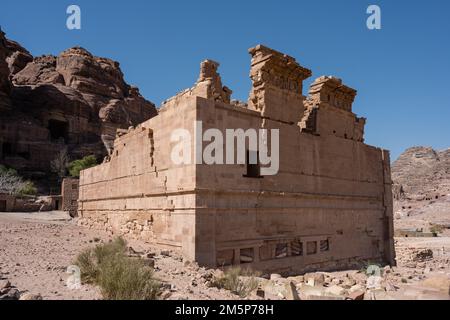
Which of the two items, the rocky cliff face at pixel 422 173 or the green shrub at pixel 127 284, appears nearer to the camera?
the green shrub at pixel 127 284

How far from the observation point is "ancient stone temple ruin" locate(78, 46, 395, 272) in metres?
9.00

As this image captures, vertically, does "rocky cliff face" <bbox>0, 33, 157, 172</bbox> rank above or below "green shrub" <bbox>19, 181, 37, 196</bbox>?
above

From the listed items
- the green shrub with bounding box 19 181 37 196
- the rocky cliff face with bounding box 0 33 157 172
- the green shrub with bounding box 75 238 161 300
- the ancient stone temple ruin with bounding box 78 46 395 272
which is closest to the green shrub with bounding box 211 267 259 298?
the ancient stone temple ruin with bounding box 78 46 395 272

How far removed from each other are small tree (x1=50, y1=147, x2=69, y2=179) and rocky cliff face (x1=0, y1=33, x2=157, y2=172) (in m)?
0.91

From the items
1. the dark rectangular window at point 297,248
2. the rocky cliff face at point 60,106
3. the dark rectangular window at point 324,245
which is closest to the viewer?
the dark rectangular window at point 297,248

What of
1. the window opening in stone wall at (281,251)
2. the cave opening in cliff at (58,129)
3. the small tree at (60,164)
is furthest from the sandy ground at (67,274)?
the cave opening in cliff at (58,129)

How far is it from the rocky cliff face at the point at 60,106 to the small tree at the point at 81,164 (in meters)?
2.74

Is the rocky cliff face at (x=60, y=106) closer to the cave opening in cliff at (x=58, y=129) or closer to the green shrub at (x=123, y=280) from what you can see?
the cave opening in cliff at (x=58, y=129)

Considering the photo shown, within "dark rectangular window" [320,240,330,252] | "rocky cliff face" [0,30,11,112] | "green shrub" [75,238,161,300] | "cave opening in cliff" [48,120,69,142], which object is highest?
"rocky cliff face" [0,30,11,112]

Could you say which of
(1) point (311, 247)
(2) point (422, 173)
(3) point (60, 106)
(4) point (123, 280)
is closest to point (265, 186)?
(1) point (311, 247)

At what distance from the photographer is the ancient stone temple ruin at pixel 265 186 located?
9.00 m

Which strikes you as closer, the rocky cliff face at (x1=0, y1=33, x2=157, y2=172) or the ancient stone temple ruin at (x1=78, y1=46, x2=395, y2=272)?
the ancient stone temple ruin at (x1=78, y1=46, x2=395, y2=272)

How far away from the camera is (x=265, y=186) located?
1030cm

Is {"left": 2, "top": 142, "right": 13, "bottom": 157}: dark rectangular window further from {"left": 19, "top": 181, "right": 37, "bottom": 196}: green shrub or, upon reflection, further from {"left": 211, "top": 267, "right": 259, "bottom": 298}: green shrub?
{"left": 211, "top": 267, "right": 259, "bottom": 298}: green shrub
